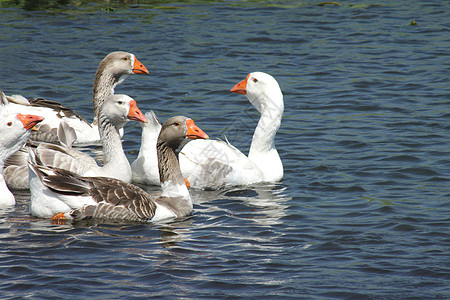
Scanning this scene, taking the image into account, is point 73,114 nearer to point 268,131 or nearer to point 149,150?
point 149,150

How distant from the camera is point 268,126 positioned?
12.2m

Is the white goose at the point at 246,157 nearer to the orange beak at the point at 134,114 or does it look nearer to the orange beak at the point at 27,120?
the orange beak at the point at 134,114

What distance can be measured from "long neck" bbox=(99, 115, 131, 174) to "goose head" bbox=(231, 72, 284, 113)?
240cm

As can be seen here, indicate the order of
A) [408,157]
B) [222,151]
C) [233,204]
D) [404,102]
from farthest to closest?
[404,102], [408,157], [222,151], [233,204]

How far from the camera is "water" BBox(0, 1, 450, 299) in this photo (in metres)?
8.17

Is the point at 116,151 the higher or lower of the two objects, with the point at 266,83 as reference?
lower

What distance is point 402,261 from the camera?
855 centimetres

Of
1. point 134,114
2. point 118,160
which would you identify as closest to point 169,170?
point 118,160

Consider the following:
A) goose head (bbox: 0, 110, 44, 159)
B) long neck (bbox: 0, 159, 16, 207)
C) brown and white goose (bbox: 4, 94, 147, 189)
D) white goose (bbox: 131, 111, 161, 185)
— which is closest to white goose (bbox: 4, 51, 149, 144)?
brown and white goose (bbox: 4, 94, 147, 189)

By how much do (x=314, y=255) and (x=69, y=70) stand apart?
10.5 m

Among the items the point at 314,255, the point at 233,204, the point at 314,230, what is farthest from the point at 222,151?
the point at 314,255

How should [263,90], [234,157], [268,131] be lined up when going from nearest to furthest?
[234,157]
[268,131]
[263,90]

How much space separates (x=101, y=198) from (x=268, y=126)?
3550 mm

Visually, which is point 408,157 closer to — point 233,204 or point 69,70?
point 233,204
